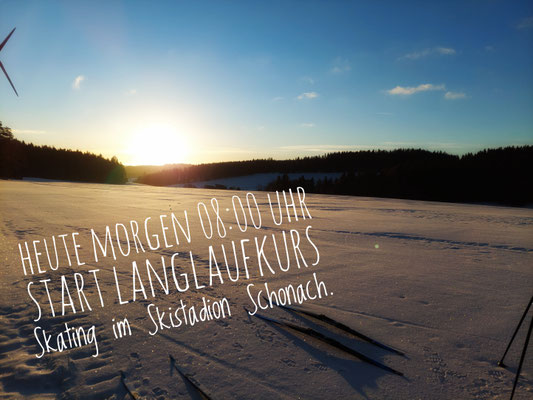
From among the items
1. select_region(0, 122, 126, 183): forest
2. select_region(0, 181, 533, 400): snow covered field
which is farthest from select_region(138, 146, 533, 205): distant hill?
select_region(0, 122, 126, 183): forest

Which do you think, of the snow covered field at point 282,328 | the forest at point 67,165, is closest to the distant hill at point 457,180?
the snow covered field at point 282,328

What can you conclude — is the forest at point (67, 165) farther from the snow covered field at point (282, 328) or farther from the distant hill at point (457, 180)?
the snow covered field at point (282, 328)

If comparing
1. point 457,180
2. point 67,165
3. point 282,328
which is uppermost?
point 67,165

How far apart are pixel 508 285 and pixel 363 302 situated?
7.80 ft

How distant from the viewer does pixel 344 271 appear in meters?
5.05

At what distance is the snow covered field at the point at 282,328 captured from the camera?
248 centimetres

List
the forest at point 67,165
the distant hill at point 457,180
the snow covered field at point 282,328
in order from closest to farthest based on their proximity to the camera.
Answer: the snow covered field at point 282,328 → the distant hill at point 457,180 → the forest at point 67,165

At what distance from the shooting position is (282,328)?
11.1 feet

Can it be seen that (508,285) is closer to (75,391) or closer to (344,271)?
(344,271)

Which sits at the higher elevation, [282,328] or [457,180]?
[457,180]

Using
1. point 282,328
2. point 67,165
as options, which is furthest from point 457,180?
point 67,165

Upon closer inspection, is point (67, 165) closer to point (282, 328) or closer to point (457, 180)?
point (457, 180)

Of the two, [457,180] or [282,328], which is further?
[457,180]

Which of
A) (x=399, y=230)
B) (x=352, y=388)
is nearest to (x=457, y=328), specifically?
(x=352, y=388)
